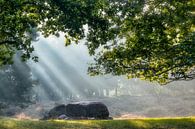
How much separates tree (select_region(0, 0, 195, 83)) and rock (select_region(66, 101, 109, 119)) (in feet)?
41.5

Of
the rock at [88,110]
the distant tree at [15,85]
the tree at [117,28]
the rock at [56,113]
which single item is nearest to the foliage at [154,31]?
the tree at [117,28]

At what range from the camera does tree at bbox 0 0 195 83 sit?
16.8 metres

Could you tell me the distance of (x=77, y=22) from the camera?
54.2 feet

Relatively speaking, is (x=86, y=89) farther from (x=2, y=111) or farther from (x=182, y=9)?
(x=182, y=9)

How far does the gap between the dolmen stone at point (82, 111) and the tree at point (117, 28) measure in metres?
12.7

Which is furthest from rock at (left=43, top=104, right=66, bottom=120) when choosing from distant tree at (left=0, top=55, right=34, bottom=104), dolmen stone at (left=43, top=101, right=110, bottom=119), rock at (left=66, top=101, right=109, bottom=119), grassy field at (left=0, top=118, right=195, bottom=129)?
grassy field at (left=0, top=118, right=195, bottom=129)

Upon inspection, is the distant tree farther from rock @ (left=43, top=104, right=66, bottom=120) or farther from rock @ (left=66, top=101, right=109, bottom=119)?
rock @ (left=66, top=101, right=109, bottom=119)

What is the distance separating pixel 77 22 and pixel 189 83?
93384 mm

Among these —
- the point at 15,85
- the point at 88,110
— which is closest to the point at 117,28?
the point at 88,110

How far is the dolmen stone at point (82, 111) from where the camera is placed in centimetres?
3441

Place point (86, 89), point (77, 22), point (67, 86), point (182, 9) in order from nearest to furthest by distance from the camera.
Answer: point (77, 22), point (182, 9), point (67, 86), point (86, 89)

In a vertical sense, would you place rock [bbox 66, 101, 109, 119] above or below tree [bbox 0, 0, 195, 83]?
below

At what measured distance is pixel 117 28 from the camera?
Result: 20.2 m

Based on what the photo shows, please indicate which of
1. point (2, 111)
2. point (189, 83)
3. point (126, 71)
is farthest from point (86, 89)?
point (126, 71)
